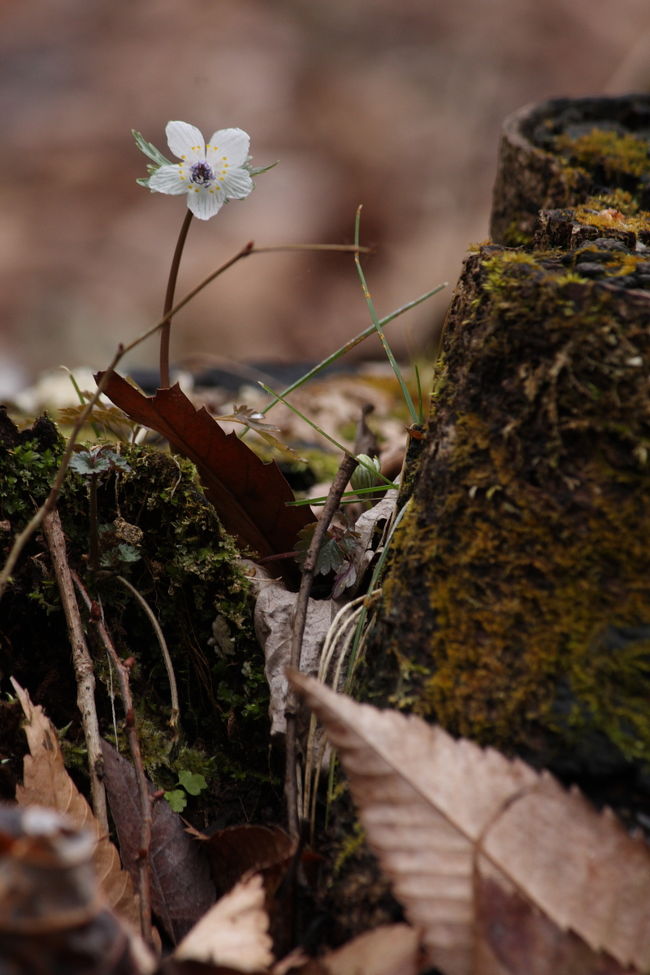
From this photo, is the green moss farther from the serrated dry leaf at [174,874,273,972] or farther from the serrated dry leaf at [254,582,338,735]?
the serrated dry leaf at [174,874,273,972]

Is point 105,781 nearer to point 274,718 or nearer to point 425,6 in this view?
point 274,718

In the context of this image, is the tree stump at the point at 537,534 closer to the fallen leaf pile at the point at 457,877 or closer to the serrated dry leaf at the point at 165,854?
the fallen leaf pile at the point at 457,877

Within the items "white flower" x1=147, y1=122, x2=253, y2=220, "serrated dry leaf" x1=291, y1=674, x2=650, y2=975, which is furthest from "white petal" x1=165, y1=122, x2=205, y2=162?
"serrated dry leaf" x1=291, y1=674, x2=650, y2=975

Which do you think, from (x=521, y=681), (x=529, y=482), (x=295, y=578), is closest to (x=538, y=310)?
(x=529, y=482)

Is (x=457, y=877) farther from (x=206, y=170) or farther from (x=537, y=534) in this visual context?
(x=206, y=170)

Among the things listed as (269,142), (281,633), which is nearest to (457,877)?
(281,633)
